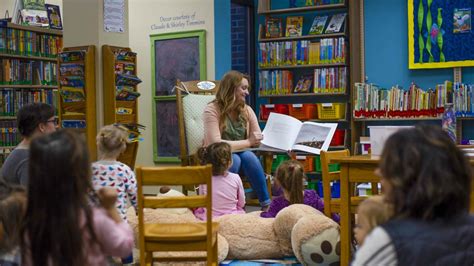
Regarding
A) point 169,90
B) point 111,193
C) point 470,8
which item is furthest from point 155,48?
point 111,193

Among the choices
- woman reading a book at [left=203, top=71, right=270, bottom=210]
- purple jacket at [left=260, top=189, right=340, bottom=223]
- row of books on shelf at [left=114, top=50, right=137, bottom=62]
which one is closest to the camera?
purple jacket at [left=260, top=189, right=340, bottom=223]

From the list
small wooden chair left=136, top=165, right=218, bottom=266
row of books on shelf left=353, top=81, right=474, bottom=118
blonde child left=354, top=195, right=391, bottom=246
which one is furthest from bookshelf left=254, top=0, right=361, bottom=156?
blonde child left=354, top=195, right=391, bottom=246

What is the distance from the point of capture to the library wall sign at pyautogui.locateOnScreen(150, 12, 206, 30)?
703 centimetres

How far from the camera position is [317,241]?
11.4 ft

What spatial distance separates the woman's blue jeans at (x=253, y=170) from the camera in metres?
4.70

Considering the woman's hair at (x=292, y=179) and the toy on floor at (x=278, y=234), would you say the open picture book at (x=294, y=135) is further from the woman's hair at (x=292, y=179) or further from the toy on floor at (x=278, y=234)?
the toy on floor at (x=278, y=234)

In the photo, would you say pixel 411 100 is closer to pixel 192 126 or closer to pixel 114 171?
pixel 192 126

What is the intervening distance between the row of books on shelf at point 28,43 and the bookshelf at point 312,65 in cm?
224

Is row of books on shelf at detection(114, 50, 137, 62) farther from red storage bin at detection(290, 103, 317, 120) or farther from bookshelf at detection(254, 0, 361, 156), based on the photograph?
red storage bin at detection(290, 103, 317, 120)

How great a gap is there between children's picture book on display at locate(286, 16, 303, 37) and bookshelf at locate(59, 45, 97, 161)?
2.41m

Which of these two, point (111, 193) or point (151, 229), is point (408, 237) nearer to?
point (111, 193)

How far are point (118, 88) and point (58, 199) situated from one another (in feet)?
12.0

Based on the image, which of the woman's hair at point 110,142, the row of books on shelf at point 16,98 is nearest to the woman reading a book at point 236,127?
the woman's hair at point 110,142

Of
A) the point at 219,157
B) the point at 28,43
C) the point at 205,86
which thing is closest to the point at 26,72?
the point at 28,43
